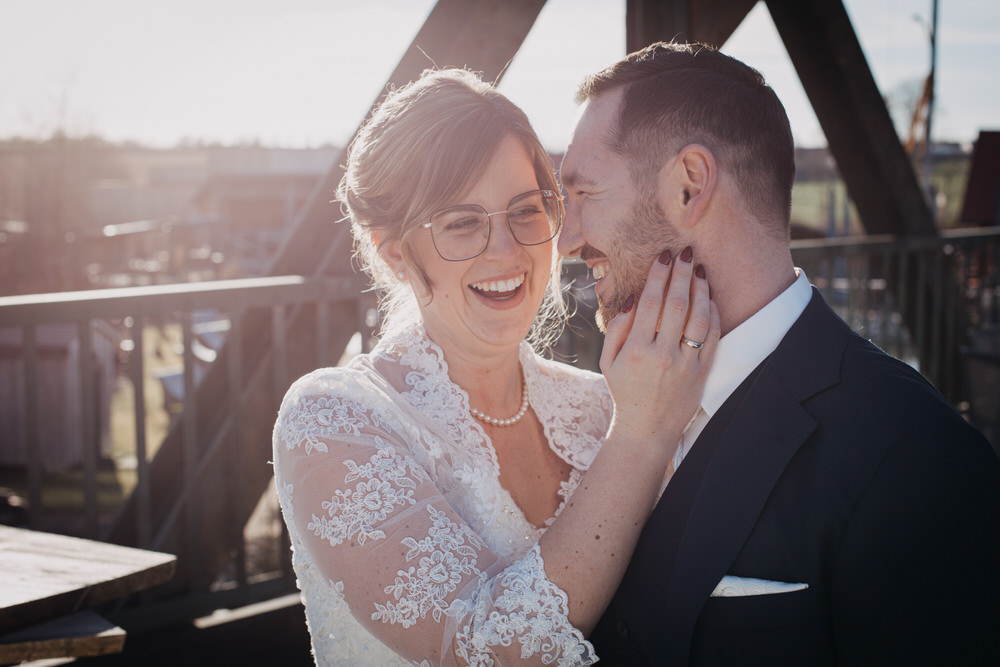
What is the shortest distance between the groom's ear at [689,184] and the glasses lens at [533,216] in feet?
1.54

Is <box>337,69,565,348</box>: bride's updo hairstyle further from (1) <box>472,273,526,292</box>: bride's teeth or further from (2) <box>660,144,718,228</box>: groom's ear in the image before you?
(2) <box>660,144,718,228</box>: groom's ear

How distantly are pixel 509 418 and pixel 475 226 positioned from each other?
1.99 feet

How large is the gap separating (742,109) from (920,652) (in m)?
1.21

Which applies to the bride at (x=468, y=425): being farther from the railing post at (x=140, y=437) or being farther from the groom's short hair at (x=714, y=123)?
the railing post at (x=140, y=437)

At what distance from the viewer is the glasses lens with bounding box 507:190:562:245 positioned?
2.24 meters

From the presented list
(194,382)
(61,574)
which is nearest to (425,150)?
(61,574)

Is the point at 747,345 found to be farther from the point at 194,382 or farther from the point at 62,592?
the point at 194,382

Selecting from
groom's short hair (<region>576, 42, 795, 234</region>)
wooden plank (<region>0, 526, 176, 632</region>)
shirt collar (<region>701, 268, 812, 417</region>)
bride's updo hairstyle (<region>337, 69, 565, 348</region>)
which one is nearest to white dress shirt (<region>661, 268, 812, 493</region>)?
shirt collar (<region>701, 268, 812, 417</region>)

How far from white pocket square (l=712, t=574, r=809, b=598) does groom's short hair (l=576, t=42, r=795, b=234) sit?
84 cm

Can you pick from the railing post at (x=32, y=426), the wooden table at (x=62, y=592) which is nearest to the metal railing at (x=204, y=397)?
the railing post at (x=32, y=426)

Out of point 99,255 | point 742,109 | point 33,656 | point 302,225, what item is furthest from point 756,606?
point 99,255

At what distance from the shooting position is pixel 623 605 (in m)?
1.72

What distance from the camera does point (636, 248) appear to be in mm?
1936

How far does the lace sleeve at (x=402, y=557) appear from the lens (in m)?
1.56
